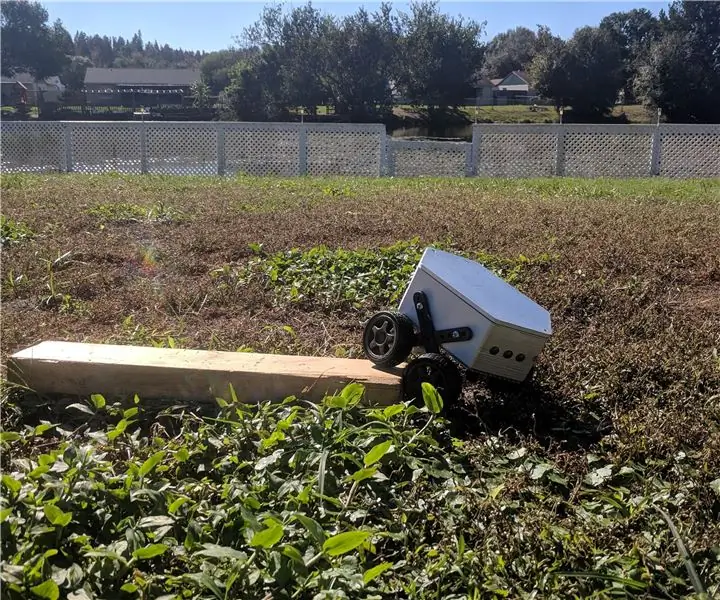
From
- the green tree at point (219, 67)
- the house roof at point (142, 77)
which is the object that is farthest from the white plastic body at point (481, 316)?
the house roof at point (142, 77)

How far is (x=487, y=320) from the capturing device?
2.48 metres

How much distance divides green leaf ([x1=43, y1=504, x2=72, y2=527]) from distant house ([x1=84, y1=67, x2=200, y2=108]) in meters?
50.2

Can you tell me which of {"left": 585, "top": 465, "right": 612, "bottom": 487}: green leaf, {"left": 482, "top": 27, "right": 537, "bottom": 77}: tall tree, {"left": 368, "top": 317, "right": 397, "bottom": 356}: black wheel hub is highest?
{"left": 482, "top": 27, "right": 537, "bottom": 77}: tall tree

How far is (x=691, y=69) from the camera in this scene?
3112cm

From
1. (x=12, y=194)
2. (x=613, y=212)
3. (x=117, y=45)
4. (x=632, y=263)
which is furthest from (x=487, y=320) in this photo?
(x=117, y=45)

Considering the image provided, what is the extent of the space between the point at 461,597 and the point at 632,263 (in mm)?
3574

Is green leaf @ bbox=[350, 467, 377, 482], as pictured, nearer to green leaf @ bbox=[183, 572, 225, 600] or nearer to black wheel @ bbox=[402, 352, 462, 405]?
green leaf @ bbox=[183, 572, 225, 600]

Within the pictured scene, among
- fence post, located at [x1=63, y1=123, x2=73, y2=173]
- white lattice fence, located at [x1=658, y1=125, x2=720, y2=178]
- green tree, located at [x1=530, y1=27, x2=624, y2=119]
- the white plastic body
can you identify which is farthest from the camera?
green tree, located at [x1=530, y1=27, x2=624, y2=119]

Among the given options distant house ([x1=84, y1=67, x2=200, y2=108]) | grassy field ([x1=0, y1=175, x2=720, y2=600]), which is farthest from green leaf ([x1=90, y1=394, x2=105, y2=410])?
distant house ([x1=84, y1=67, x2=200, y2=108])

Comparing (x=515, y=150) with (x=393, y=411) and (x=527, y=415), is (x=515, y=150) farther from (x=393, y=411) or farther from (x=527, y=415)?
(x=393, y=411)

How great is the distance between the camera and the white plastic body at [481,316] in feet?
8.23

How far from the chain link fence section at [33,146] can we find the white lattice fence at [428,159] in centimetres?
693

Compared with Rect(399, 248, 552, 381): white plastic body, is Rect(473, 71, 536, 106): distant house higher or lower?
higher

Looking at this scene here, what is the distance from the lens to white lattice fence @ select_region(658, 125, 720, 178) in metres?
14.1
